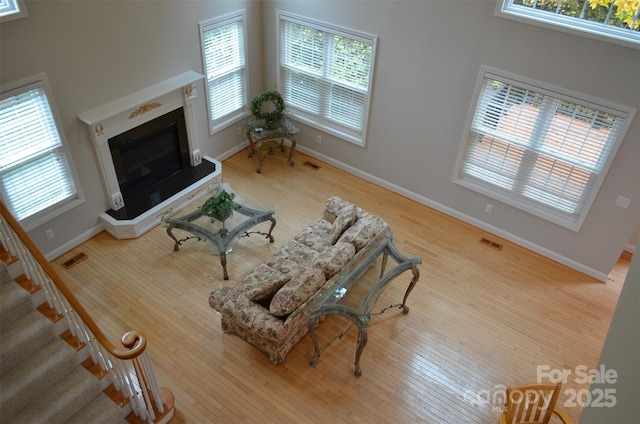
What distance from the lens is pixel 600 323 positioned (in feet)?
→ 19.9

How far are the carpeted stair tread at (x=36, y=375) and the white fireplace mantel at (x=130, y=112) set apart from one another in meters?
2.94

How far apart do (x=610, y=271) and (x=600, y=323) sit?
88 centimetres

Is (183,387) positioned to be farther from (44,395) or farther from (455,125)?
(455,125)

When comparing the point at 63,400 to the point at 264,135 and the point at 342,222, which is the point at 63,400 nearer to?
the point at 342,222

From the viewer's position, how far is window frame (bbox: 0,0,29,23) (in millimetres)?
4902

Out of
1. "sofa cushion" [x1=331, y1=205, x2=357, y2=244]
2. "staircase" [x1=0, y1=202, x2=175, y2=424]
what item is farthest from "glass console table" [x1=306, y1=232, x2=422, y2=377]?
"staircase" [x1=0, y1=202, x2=175, y2=424]

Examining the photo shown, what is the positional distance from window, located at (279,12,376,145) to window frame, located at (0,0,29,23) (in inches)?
148

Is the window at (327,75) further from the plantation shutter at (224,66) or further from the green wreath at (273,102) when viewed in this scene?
the plantation shutter at (224,66)

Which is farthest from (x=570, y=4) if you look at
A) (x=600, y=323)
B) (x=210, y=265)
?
(x=210, y=265)

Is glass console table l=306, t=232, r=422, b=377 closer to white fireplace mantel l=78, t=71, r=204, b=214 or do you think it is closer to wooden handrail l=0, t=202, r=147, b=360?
wooden handrail l=0, t=202, r=147, b=360

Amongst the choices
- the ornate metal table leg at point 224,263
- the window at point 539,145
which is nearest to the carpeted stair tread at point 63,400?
the ornate metal table leg at point 224,263

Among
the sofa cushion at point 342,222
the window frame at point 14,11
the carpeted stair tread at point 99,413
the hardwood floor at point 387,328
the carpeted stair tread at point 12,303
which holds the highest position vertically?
the window frame at point 14,11

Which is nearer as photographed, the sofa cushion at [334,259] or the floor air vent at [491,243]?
the sofa cushion at [334,259]

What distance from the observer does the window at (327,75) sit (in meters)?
7.32
